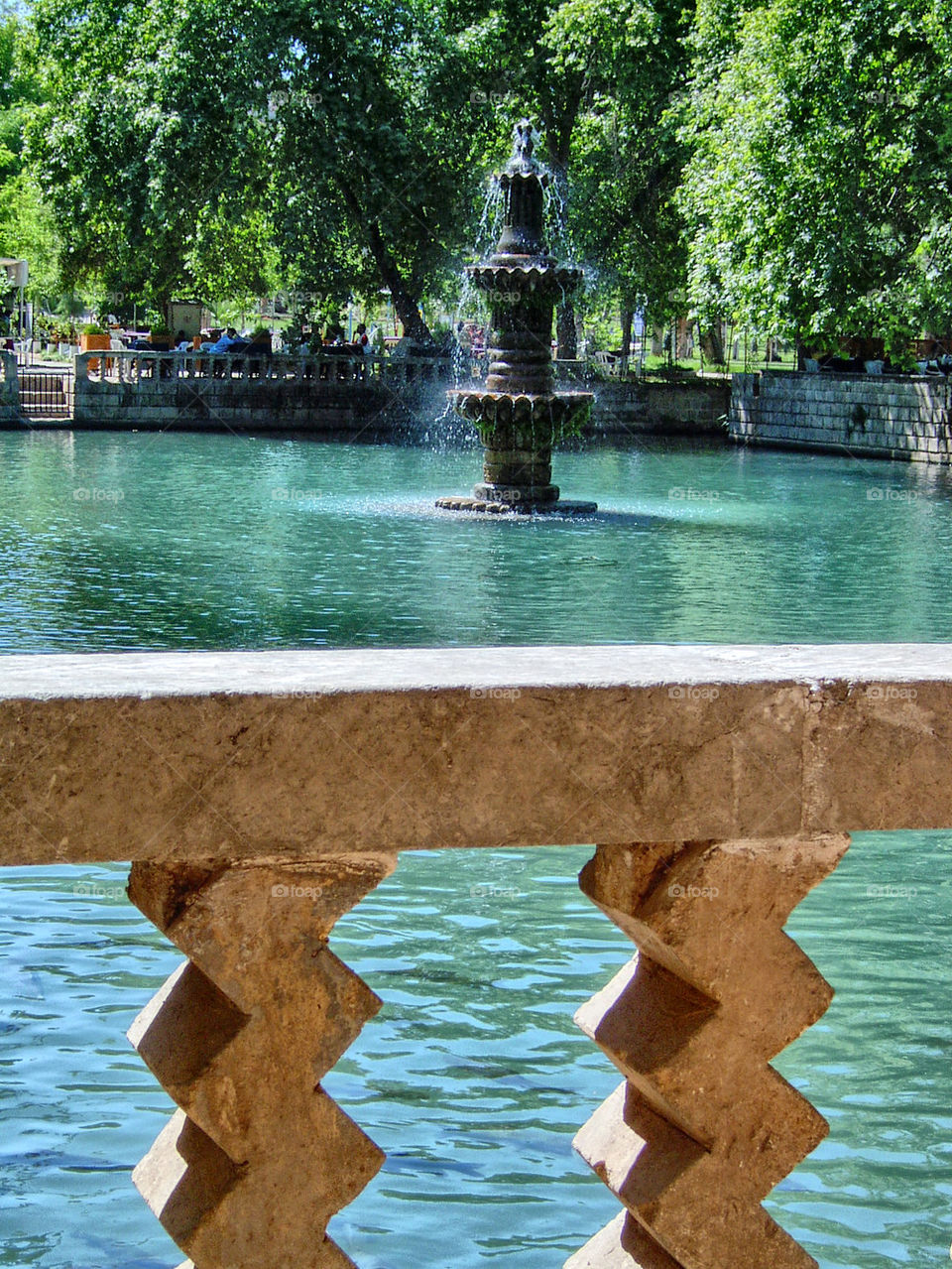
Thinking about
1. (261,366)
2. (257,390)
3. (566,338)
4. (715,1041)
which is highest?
(566,338)

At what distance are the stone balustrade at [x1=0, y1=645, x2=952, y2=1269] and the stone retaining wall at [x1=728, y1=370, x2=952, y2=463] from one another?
30.7m

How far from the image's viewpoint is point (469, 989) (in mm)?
5812

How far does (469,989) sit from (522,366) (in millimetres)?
16171

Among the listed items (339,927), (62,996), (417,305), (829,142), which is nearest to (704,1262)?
(62,996)

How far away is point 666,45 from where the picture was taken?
37.7m

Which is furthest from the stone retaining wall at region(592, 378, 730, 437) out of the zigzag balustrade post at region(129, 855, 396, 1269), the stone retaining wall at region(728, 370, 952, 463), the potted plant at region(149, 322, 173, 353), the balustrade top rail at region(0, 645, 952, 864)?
the zigzag balustrade post at region(129, 855, 396, 1269)

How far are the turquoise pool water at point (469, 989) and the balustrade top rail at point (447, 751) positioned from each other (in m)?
2.03

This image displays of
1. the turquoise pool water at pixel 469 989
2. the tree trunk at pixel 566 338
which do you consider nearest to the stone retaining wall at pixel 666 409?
the tree trunk at pixel 566 338

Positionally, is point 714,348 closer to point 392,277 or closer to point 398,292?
point 398,292

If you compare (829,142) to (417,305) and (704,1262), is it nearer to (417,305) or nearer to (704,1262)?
(417,305)

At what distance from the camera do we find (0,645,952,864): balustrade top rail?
177 centimetres

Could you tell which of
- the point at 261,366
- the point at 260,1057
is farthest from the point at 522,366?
the point at 260,1057

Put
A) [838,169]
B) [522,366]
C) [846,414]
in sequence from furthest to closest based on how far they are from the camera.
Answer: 1. [846,414]
2. [838,169]
3. [522,366]

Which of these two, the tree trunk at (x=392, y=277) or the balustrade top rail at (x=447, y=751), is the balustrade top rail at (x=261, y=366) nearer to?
the tree trunk at (x=392, y=277)
